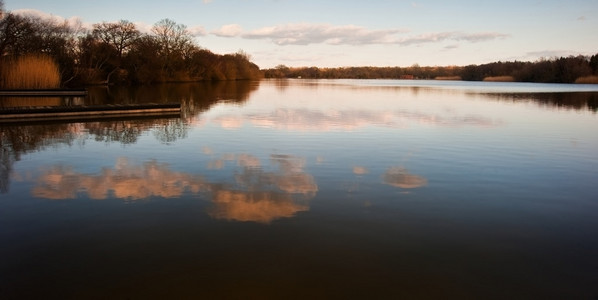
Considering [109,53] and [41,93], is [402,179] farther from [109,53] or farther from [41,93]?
[109,53]

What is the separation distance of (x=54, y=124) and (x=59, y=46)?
3538 centimetres

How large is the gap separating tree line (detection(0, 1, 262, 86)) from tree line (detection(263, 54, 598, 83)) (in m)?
71.4

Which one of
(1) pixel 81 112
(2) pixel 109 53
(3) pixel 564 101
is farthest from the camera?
(2) pixel 109 53

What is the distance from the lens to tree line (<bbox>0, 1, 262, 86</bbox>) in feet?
122

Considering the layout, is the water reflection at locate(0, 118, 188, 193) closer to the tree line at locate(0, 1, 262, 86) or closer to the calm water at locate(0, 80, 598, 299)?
the calm water at locate(0, 80, 598, 299)

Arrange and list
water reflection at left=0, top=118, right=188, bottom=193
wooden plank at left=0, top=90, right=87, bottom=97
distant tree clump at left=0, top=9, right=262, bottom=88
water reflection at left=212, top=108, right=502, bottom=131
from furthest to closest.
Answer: distant tree clump at left=0, top=9, right=262, bottom=88 → wooden plank at left=0, top=90, right=87, bottom=97 → water reflection at left=212, top=108, right=502, bottom=131 → water reflection at left=0, top=118, right=188, bottom=193

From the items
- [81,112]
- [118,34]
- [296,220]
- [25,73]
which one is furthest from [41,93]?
[118,34]

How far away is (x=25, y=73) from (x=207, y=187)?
29393 mm

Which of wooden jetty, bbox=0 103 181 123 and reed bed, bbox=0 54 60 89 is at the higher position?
reed bed, bbox=0 54 60 89

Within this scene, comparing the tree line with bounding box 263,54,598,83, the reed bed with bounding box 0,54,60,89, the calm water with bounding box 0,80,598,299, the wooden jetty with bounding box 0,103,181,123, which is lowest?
the calm water with bounding box 0,80,598,299

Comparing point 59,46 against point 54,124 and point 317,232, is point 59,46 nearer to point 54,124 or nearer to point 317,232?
point 54,124

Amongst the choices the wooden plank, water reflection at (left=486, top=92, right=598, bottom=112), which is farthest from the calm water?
the wooden plank

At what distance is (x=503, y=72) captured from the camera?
375 feet

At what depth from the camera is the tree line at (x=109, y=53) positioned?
3706cm
